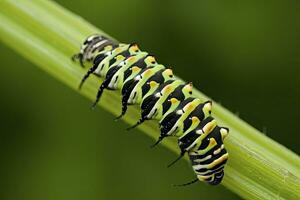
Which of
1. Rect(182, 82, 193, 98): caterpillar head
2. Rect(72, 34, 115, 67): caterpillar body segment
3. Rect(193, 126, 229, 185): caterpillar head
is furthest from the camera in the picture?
Rect(72, 34, 115, 67): caterpillar body segment

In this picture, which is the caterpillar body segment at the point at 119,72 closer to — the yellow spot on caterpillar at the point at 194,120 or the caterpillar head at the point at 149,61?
the caterpillar head at the point at 149,61

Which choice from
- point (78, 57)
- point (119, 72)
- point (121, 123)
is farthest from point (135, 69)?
point (121, 123)

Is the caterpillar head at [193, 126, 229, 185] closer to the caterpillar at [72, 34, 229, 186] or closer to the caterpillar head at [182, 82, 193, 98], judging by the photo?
the caterpillar at [72, 34, 229, 186]

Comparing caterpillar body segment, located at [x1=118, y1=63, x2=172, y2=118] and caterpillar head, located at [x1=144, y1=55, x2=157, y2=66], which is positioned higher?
caterpillar head, located at [x1=144, y1=55, x2=157, y2=66]

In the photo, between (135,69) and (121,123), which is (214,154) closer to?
(135,69)

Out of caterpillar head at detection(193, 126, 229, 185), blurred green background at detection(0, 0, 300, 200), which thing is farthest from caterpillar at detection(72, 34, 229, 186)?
blurred green background at detection(0, 0, 300, 200)
